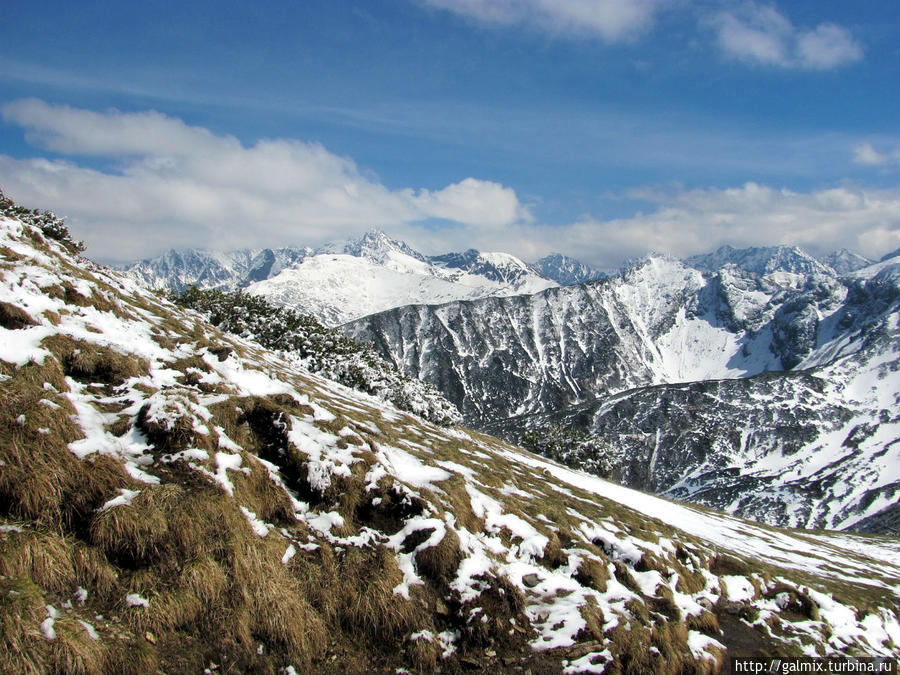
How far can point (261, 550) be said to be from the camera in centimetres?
1138

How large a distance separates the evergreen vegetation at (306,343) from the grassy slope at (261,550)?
4848 centimetres

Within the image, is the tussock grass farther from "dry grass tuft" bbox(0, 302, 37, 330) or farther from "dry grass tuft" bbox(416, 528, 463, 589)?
"dry grass tuft" bbox(416, 528, 463, 589)

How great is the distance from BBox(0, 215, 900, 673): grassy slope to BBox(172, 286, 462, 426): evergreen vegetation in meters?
48.5

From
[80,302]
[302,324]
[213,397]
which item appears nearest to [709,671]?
[213,397]

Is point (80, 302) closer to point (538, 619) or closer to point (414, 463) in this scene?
point (414, 463)

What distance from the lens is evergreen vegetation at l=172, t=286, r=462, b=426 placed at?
2677 inches

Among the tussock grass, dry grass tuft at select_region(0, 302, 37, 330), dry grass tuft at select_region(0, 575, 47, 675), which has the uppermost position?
dry grass tuft at select_region(0, 302, 37, 330)

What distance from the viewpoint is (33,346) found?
14.1 meters

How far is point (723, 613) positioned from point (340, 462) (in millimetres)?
16026

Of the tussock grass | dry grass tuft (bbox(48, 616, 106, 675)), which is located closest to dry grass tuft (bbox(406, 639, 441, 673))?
dry grass tuft (bbox(48, 616, 106, 675))

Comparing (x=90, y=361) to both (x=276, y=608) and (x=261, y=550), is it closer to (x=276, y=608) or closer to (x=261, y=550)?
(x=261, y=550)

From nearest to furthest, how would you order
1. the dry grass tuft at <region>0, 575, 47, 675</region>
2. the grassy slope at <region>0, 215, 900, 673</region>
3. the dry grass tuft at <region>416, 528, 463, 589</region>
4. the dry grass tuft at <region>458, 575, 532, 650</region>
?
the dry grass tuft at <region>0, 575, 47, 675</region>
the grassy slope at <region>0, 215, 900, 673</region>
the dry grass tuft at <region>458, 575, 532, 650</region>
the dry grass tuft at <region>416, 528, 463, 589</region>

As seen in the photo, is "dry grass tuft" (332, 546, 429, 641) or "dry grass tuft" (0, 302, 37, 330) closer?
"dry grass tuft" (332, 546, 429, 641)

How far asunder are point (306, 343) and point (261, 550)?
206 feet
